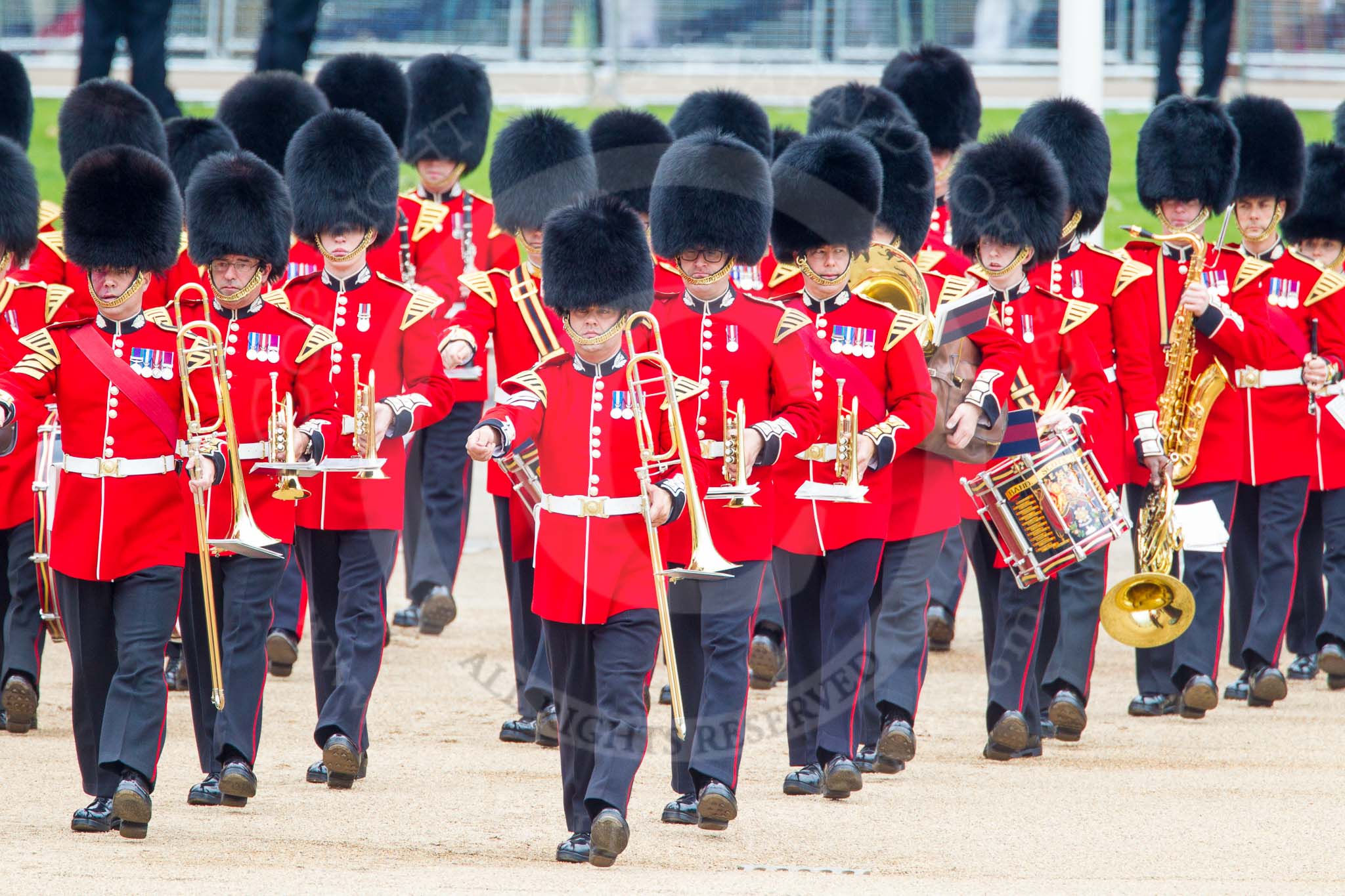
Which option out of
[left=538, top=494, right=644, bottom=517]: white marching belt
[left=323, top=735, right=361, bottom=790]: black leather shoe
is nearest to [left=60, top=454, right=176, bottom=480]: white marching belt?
[left=323, top=735, right=361, bottom=790]: black leather shoe

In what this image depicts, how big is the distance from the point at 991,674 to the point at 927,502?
0.52 meters

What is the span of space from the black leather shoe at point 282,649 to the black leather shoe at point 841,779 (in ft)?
6.43

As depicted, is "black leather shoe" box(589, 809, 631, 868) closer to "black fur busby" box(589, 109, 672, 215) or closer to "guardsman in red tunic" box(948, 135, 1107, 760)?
"guardsman in red tunic" box(948, 135, 1107, 760)

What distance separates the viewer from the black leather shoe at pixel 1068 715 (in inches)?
241

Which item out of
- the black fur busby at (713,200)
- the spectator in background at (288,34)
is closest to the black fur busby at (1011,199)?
the black fur busby at (713,200)

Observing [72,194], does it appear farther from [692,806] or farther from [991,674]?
[991,674]

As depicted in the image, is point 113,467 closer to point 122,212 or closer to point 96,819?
A: point 122,212

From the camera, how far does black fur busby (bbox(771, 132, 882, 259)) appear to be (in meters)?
5.76

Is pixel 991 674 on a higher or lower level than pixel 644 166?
lower

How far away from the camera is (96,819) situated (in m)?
5.00

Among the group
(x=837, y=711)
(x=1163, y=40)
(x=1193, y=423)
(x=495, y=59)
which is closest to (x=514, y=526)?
(x=837, y=711)

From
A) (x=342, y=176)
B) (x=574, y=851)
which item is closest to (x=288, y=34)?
(x=342, y=176)

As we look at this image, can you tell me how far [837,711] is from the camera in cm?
545

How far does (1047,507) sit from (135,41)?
290 inches
